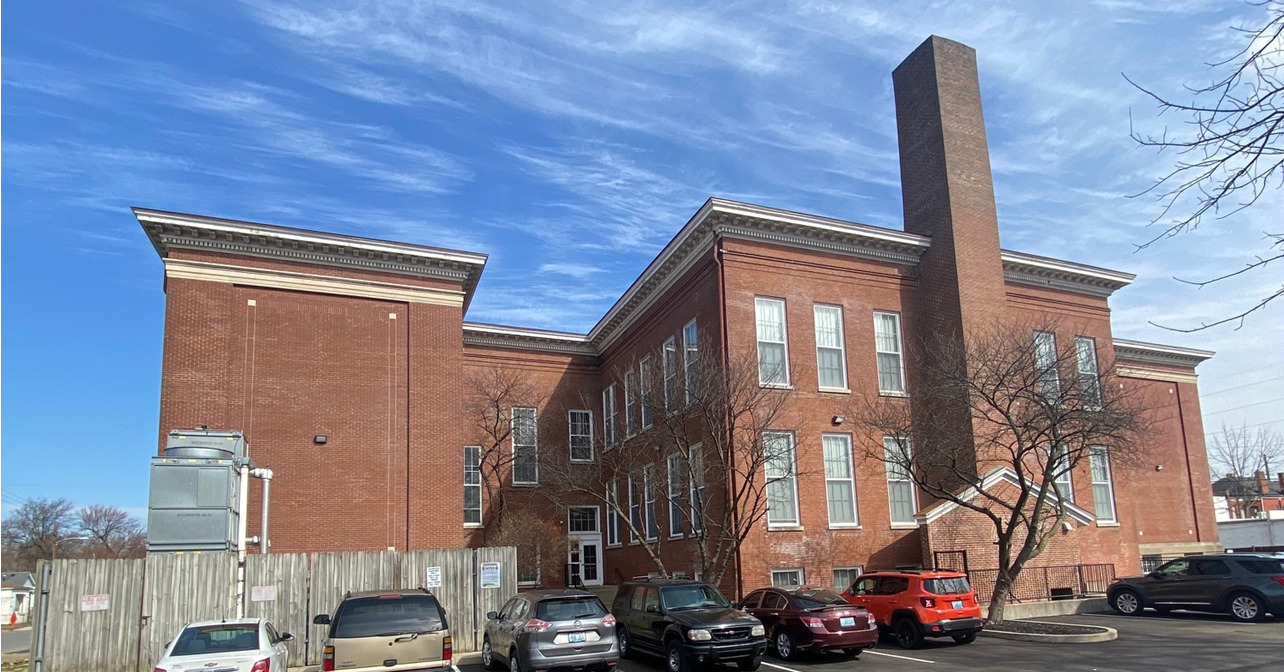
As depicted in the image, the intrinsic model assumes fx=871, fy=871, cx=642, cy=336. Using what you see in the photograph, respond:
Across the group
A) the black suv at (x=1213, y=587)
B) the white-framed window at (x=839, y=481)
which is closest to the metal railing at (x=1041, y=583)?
the black suv at (x=1213, y=587)

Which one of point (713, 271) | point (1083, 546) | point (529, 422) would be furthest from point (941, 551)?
point (529, 422)

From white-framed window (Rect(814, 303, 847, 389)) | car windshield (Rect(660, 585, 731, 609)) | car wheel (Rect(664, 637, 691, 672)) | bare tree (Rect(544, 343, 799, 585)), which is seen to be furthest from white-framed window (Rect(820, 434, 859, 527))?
car wheel (Rect(664, 637, 691, 672))

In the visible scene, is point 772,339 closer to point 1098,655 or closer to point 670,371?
point 670,371

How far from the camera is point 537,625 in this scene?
14.7 m

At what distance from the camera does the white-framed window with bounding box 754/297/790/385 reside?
27.2 meters

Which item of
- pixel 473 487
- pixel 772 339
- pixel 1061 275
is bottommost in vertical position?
pixel 473 487

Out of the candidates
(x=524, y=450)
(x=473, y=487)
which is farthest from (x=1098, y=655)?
(x=473, y=487)

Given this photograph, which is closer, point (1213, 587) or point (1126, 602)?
point (1213, 587)

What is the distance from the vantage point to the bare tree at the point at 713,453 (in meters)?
23.8

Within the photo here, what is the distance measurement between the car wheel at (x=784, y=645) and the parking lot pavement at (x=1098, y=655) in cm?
23

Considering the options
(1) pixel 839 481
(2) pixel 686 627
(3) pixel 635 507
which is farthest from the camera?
(3) pixel 635 507

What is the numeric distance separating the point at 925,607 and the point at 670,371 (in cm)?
1233

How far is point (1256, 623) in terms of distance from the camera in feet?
65.8

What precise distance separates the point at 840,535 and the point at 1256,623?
34.4ft
